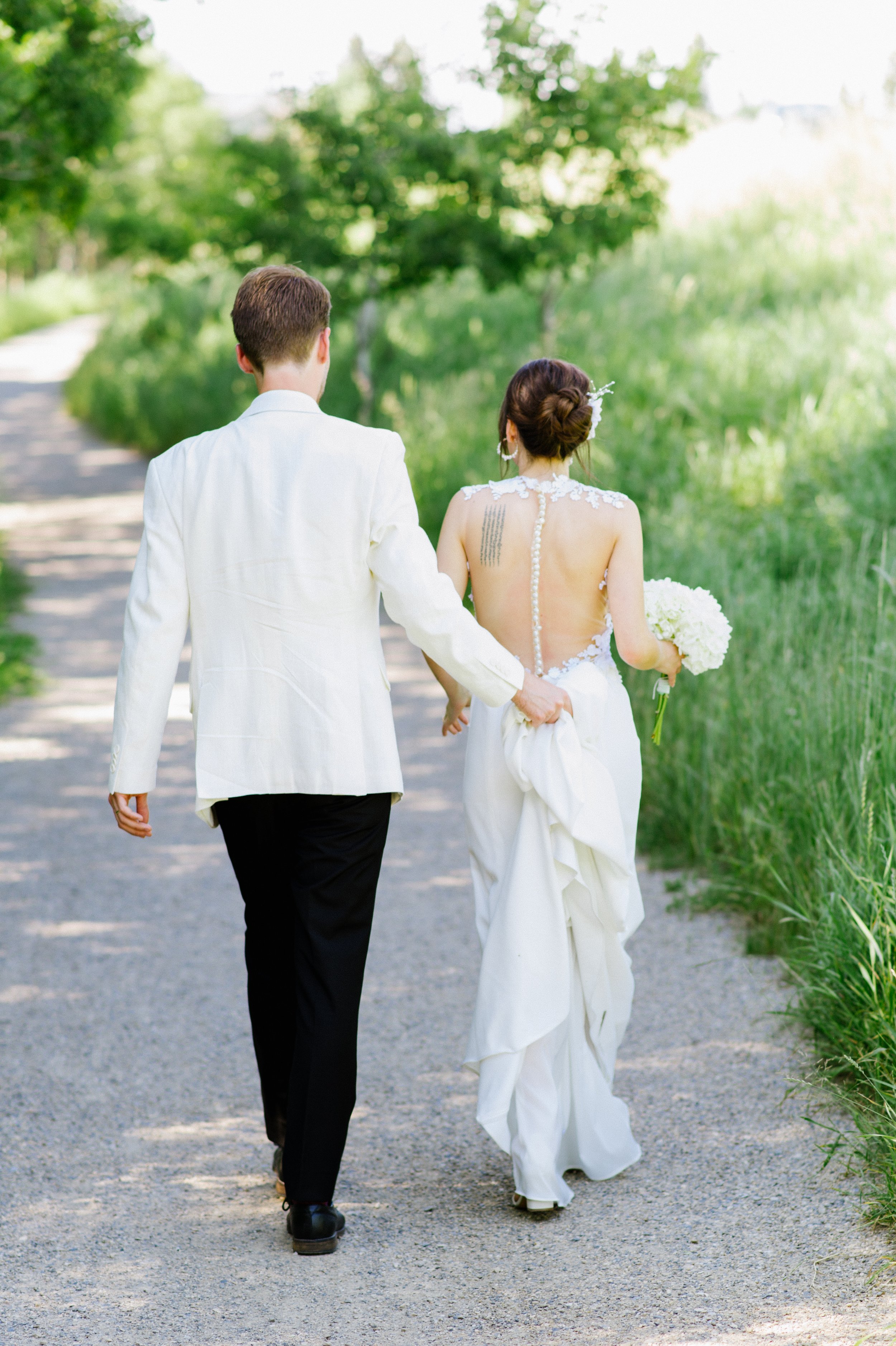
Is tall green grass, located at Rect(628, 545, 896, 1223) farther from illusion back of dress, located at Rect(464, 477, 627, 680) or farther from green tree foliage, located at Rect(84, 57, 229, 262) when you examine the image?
green tree foliage, located at Rect(84, 57, 229, 262)

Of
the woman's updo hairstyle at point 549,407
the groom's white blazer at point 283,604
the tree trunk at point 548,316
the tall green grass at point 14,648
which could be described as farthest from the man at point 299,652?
the tree trunk at point 548,316

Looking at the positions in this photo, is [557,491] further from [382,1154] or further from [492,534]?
[382,1154]

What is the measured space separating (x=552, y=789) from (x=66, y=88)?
361 inches

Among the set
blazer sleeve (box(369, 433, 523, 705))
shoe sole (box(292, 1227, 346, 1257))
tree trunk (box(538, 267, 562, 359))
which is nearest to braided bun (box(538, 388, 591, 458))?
blazer sleeve (box(369, 433, 523, 705))

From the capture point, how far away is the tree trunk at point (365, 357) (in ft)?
47.2

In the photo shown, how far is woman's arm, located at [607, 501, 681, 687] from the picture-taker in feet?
11.0

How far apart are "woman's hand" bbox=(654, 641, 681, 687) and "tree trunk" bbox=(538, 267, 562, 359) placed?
1021cm

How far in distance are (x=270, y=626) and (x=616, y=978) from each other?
1.37 m

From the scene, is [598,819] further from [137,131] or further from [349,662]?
[137,131]

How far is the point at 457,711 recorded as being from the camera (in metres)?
3.50

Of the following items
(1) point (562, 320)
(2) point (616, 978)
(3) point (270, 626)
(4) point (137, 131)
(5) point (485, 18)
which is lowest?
(2) point (616, 978)

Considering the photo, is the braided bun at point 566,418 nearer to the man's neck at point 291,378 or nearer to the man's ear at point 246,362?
the man's neck at point 291,378

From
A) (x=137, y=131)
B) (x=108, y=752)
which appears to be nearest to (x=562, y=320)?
(x=108, y=752)

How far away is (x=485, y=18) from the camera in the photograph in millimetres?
11836
